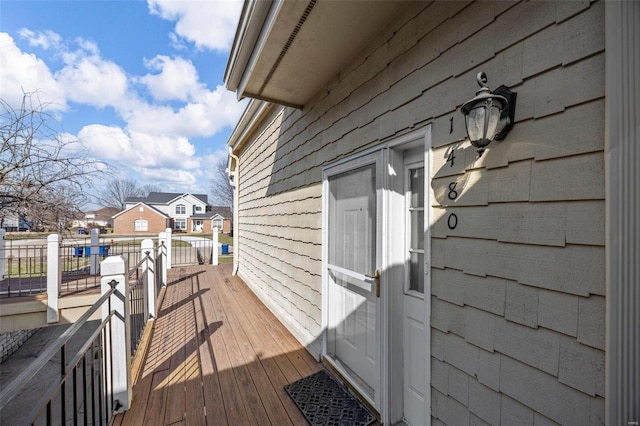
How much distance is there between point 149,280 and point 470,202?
431cm

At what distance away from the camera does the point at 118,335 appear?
2.14m

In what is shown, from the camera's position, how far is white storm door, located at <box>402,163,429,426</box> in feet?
6.22

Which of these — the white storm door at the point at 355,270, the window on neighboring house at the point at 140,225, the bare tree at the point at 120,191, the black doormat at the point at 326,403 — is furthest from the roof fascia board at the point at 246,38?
the bare tree at the point at 120,191

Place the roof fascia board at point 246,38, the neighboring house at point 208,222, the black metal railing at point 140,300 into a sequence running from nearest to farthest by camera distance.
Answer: the roof fascia board at point 246,38
the black metal railing at point 140,300
the neighboring house at point 208,222

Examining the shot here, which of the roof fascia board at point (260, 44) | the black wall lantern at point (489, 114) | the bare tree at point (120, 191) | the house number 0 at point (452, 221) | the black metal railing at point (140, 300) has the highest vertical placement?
the bare tree at point (120, 191)

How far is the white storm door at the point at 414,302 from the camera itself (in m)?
1.90

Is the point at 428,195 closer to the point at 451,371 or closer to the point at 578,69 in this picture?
the point at 578,69

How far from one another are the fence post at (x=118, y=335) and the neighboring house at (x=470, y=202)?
5.91ft

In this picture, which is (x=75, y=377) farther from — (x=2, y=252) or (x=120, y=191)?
(x=120, y=191)

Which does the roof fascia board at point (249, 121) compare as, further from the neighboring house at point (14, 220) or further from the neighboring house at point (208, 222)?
the neighboring house at point (208, 222)

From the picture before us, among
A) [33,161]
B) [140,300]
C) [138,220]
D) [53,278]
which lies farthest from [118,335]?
[138,220]

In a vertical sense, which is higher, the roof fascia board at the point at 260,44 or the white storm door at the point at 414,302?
the roof fascia board at the point at 260,44

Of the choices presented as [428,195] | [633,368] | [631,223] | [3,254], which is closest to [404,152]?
[428,195]

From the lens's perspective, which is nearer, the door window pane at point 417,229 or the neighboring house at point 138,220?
the door window pane at point 417,229
